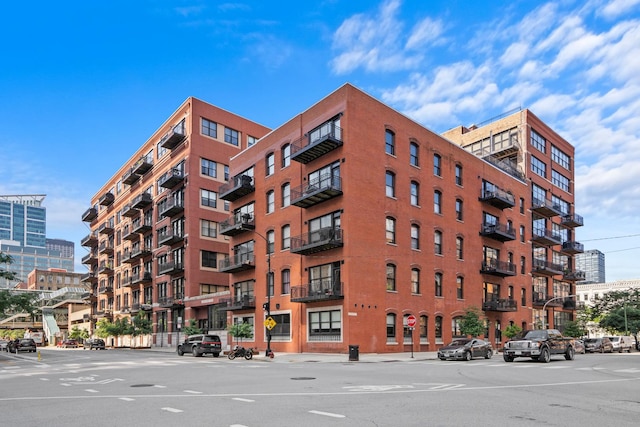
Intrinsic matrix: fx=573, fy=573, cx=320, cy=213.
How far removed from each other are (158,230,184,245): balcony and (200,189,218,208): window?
428 centimetres

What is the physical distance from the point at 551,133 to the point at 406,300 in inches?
1561

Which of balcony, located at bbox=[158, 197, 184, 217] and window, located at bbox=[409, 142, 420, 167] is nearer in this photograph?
window, located at bbox=[409, 142, 420, 167]

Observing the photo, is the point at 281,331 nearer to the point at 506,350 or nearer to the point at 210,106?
the point at 506,350

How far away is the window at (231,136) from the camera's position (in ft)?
210

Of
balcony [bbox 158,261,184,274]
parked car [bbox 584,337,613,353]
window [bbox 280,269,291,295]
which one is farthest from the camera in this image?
balcony [bbox 158,261,184,274]

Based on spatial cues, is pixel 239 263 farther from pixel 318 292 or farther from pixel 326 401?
pixel 326 401

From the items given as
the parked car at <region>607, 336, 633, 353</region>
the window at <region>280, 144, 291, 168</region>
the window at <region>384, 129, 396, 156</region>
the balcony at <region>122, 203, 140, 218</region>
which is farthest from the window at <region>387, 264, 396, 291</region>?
the balcony at <region>122, 203, 140, 218</region>

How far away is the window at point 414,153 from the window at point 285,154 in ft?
31.6

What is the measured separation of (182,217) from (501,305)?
3350cm

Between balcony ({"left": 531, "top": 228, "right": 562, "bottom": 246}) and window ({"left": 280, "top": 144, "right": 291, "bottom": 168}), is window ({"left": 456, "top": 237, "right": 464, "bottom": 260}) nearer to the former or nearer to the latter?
window ({"left": 280, "top": 144, "right": 291, "bottom": 168})

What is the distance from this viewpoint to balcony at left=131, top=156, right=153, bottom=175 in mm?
70781

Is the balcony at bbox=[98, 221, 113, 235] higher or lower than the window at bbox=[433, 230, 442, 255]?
higher

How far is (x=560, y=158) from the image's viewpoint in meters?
72.9

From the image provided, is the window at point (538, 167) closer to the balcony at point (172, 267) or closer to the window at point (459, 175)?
the window at point (459, 175)
